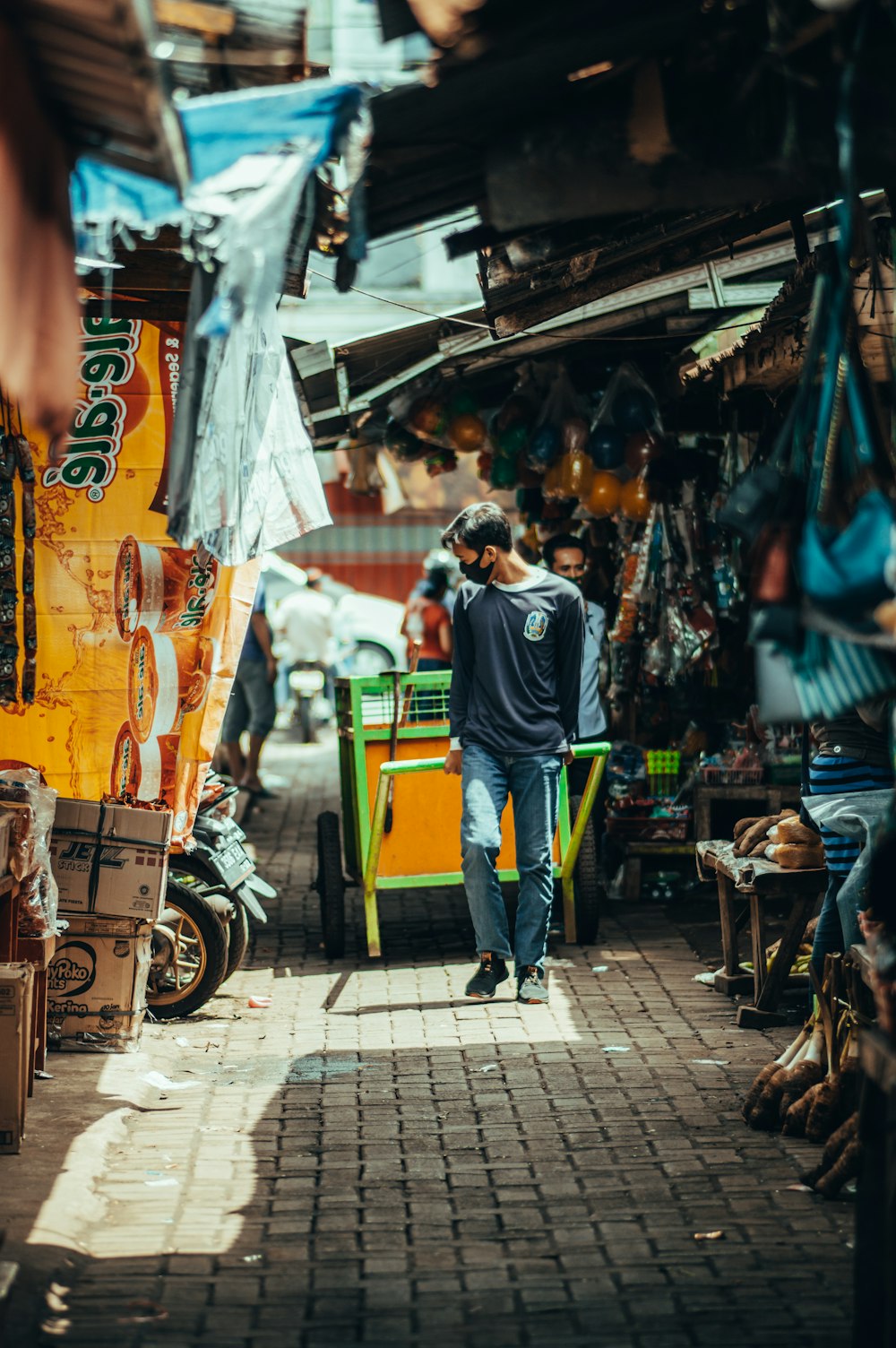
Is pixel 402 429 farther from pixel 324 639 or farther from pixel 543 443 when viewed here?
pixel 324 639

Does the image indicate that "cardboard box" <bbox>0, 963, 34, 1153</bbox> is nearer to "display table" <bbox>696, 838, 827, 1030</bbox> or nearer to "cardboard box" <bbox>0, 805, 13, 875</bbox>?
"cardboard box" <bbox>0, 805, 13, 875</bbox>

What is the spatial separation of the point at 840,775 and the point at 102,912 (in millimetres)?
3143

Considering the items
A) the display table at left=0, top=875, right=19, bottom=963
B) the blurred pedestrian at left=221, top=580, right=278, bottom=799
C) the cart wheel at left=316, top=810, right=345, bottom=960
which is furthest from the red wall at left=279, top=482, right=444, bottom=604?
the display table at left=0, top=875, right=19, bottom=963

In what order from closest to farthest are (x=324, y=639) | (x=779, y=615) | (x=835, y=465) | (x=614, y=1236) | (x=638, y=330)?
(x=779, y=615)
(x=835, y=465)
(x=614, y=1236)
(x=638, y=330)
(x=324, y=639)

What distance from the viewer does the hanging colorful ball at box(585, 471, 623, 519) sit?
31.8ft

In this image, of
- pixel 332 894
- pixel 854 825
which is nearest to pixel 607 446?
pixel 332 894

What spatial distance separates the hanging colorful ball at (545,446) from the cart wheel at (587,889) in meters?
2.51

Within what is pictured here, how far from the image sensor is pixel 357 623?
73.7 feet

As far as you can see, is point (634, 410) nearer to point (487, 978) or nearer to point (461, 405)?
point (461, 405)

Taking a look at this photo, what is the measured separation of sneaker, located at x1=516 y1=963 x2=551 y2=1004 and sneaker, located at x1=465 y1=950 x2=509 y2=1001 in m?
0.10

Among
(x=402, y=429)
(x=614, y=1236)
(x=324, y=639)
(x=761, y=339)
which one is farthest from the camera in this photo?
(x=324, y=639)

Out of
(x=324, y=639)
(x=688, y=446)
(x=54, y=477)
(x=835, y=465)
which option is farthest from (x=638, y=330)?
(x=324, y=639)

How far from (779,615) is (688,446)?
6.79 metres

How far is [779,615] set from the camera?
3555 mm
